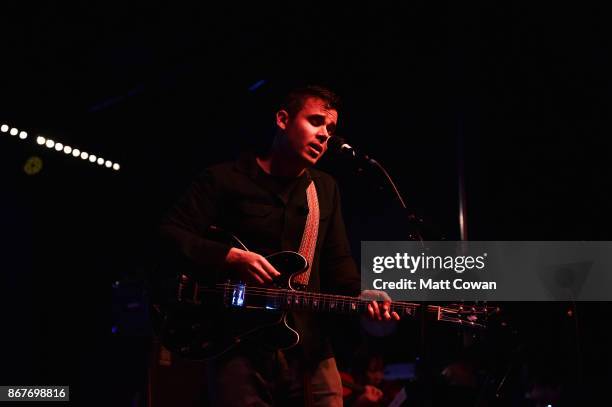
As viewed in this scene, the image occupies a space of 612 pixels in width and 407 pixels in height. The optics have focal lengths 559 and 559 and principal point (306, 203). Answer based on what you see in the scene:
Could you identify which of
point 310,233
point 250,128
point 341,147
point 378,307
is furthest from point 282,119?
point 250,128

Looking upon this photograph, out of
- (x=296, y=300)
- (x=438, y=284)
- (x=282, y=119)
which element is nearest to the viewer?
(x=296, y=300)

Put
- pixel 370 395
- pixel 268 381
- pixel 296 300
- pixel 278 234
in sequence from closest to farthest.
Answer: pixel 268 381, pixel 296 300, pixel 278 234, pixel 370 395

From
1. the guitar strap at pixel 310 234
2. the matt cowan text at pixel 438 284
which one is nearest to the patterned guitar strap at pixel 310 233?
the guitar strap at pixel 310 234

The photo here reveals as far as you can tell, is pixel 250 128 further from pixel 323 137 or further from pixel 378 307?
pixel 378 307

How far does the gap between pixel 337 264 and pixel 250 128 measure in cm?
314

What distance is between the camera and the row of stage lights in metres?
4.93

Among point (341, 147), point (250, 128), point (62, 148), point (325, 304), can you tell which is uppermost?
point (250, 128)

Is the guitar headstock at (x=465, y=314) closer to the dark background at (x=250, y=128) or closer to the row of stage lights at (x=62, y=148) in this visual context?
the dark background at (x=250, y=128)

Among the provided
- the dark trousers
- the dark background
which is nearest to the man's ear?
the dark trousers

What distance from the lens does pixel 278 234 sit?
269cm

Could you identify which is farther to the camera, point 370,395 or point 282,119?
point 370,395

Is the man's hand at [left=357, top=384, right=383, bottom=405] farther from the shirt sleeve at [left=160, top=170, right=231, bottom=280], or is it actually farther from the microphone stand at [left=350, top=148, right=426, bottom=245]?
the shirt sleeve at [left=160, top=170, right=231, bottom=280]

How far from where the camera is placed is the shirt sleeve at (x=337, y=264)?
2.91m

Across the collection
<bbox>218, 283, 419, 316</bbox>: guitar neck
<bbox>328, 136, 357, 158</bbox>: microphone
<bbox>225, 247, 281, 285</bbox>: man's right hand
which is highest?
<bbox>328, 136, 357, 158</bbox>: microphone
